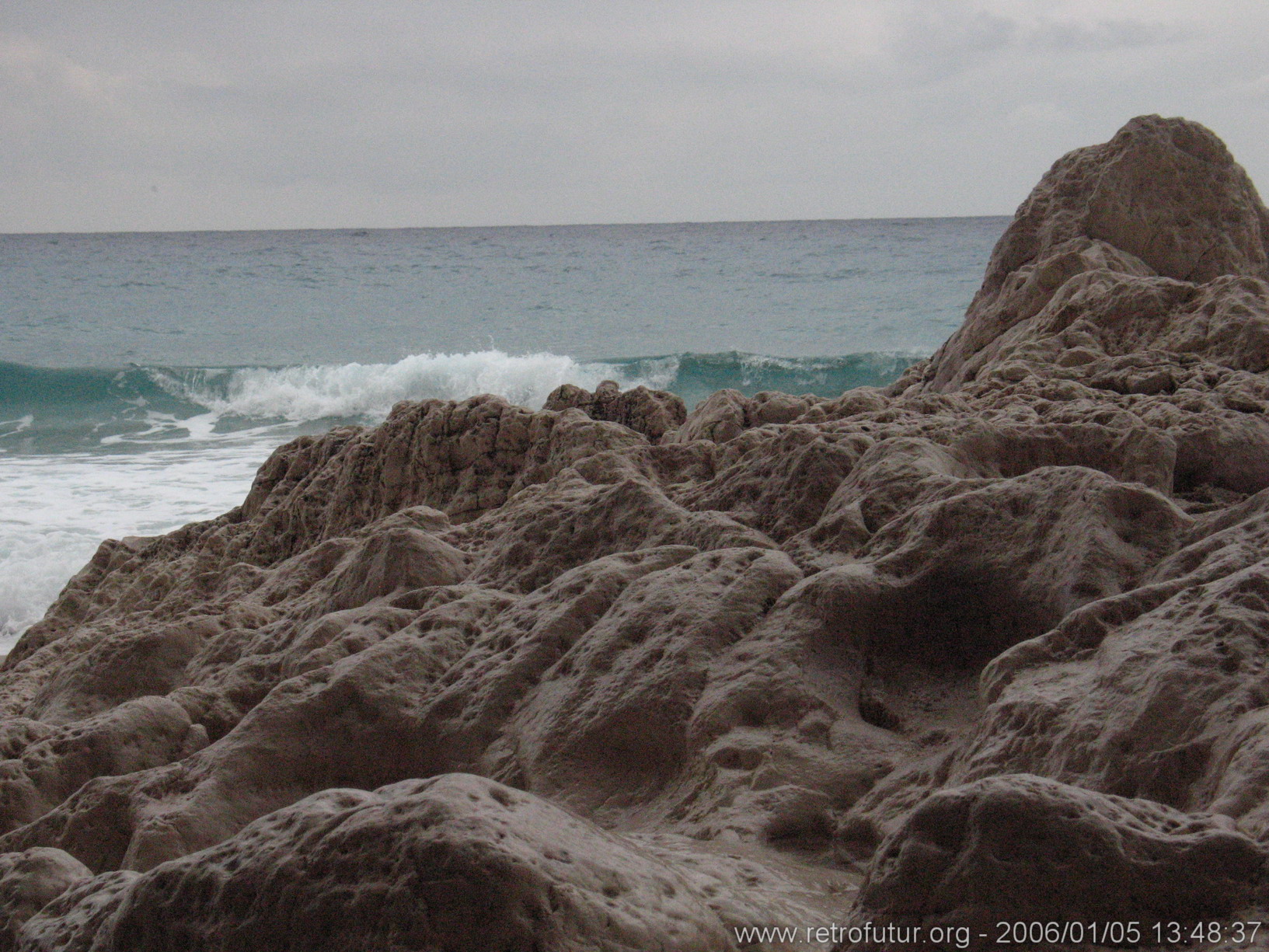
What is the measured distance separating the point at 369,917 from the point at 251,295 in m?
37.3

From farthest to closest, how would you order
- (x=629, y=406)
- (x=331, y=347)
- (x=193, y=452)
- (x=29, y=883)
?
1. (x=331, y=347)
2. (x=193, y=452)
3. (x=629, y=406)
4. (x=29, y=883)

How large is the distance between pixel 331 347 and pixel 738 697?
24159 mm

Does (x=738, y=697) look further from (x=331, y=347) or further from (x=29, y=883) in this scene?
(x=331, y=347)

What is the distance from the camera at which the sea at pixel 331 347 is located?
1307cm

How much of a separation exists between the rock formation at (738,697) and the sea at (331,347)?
6904mm

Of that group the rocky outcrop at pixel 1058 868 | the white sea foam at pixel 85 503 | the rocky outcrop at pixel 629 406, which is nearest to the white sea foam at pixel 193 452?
the white sea foam at pixel 85 503

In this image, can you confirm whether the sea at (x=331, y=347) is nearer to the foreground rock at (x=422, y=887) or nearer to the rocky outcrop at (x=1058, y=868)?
the foreground rock at (x=422, y=887)

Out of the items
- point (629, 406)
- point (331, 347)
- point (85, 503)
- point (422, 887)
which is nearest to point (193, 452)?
point (85, 503)

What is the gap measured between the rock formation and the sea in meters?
6.90

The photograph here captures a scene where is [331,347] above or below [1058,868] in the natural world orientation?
below

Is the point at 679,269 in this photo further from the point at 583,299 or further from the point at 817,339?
the point at 817,339

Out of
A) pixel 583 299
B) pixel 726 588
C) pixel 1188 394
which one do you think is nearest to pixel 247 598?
pixel 726 588

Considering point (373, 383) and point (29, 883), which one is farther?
point (373, 383)

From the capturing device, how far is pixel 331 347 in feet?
83.0
